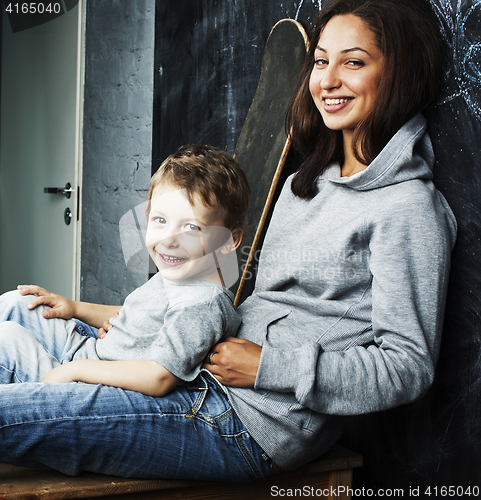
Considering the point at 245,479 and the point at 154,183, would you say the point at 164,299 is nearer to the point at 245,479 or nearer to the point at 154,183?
the point at 154,183

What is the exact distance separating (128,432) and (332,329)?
0.51 metres

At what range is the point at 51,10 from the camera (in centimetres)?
393

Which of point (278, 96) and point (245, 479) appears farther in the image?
point (278, 96)

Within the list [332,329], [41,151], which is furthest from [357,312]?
[41,151]

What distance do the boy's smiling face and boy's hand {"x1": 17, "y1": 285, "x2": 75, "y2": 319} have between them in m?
0.41

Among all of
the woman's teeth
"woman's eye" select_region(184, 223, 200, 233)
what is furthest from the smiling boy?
the woman's teeth

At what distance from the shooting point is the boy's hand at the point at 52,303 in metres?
1.48

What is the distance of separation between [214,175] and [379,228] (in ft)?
1.31

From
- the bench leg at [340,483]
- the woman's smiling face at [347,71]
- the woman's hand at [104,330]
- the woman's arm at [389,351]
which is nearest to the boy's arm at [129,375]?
the woman's arm at [389,351]

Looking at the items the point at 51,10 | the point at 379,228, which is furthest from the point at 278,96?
the point at 51,10

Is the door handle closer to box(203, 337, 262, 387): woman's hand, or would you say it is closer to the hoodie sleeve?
box(203, 337, 262, 387): woman's hand

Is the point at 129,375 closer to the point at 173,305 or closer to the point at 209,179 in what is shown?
the point at 173,305

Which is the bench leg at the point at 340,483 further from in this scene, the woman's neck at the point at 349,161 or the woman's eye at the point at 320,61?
the woman's eye at the point at 320,61

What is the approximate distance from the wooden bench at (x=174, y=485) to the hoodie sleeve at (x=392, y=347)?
295 mm
